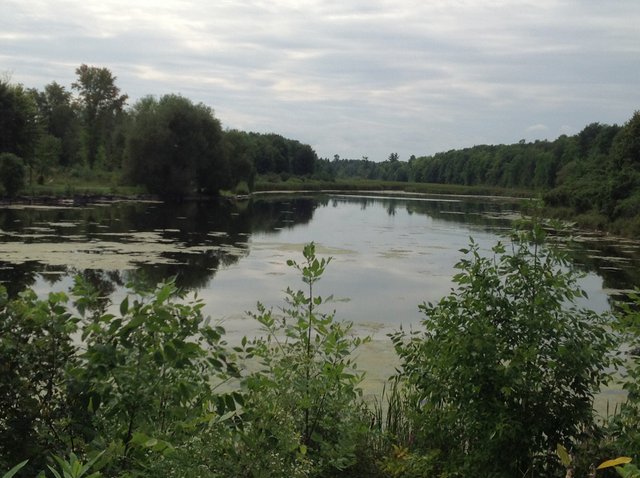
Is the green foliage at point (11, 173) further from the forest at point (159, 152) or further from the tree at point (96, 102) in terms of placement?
the tree at point (96, 102)

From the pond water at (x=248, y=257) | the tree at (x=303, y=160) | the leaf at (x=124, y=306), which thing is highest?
the tree at (x=303, y=160)

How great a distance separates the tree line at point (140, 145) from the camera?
43.0 metres

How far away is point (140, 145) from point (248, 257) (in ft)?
95.4

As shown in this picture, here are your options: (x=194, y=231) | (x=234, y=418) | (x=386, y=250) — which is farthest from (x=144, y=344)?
(x=194, y=231)

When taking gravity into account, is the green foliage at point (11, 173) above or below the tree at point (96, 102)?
below

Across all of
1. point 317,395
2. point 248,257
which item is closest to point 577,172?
point 248,257

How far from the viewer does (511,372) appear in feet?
13.0

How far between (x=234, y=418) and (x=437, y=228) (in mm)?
32940

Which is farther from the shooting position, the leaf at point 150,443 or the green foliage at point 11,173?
the green foliage at point 11,173

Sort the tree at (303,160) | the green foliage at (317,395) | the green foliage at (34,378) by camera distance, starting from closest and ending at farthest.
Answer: the green foliage at (34,378) < the green foliage at (317,395) < the tree at (303,160)

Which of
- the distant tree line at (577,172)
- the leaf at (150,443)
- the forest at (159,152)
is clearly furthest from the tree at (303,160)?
the leaf at (150,443)

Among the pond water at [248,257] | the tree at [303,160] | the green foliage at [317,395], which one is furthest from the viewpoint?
the tree at [303,160]

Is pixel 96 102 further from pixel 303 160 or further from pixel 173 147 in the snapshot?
pixel 303 160

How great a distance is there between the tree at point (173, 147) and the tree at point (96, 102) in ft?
59.4
